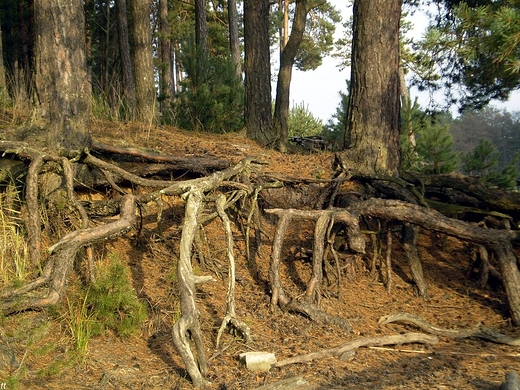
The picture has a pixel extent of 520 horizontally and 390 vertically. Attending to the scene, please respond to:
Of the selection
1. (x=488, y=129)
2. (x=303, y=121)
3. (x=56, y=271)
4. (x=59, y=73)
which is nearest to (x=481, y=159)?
(x=59, y=73)

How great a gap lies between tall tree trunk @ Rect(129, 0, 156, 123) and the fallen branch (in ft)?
25.7

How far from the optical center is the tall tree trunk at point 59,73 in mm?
6250

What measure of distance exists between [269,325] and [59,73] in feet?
10.9

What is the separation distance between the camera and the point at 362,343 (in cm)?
529

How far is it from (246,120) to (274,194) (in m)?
4.13

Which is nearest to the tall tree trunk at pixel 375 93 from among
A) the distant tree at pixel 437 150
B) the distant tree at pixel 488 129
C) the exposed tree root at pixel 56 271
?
the distant tree at pixel 437 150

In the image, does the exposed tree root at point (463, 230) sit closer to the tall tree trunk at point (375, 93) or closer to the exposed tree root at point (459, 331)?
the exposed tree root at point (459, 331)

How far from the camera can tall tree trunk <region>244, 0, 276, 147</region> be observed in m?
11.2

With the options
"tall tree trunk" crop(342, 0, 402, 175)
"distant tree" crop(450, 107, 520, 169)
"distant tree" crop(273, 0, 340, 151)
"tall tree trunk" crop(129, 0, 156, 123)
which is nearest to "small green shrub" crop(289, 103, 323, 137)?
"distant tree" crop(273, 0, 340, 151)

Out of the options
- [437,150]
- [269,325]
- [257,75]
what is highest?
[257,75]

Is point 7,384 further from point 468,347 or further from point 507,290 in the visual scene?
point 507,290

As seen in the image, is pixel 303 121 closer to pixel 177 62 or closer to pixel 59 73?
pixel 177 62

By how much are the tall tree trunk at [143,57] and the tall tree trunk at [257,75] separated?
2.03 m

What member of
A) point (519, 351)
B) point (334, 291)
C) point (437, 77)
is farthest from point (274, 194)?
point (437, 77)
